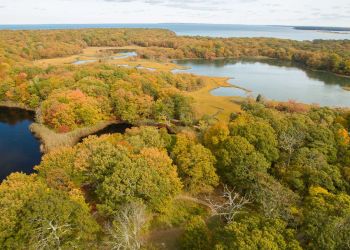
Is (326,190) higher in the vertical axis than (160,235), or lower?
higher

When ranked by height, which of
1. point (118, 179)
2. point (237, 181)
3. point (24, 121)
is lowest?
point (24, 121)

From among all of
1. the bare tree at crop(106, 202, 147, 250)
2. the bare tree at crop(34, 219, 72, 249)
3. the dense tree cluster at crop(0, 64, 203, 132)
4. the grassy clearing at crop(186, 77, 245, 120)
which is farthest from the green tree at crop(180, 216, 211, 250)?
the grassy clearing at crop(186, 77, 245, 120)

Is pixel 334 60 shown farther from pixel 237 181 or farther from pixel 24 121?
pixel 24 121

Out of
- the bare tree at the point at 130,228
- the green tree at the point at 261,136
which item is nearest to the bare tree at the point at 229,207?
the bare tree at the point at 130,228

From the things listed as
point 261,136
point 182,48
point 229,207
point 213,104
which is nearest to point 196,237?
point 229,207

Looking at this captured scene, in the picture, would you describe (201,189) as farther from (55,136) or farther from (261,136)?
(55,136)

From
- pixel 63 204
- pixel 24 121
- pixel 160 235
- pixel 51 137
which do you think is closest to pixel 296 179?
pixel 160 235

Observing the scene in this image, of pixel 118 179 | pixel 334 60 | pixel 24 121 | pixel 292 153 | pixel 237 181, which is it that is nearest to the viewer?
pixel 118 179

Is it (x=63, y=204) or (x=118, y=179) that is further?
(x=118, y=179)
